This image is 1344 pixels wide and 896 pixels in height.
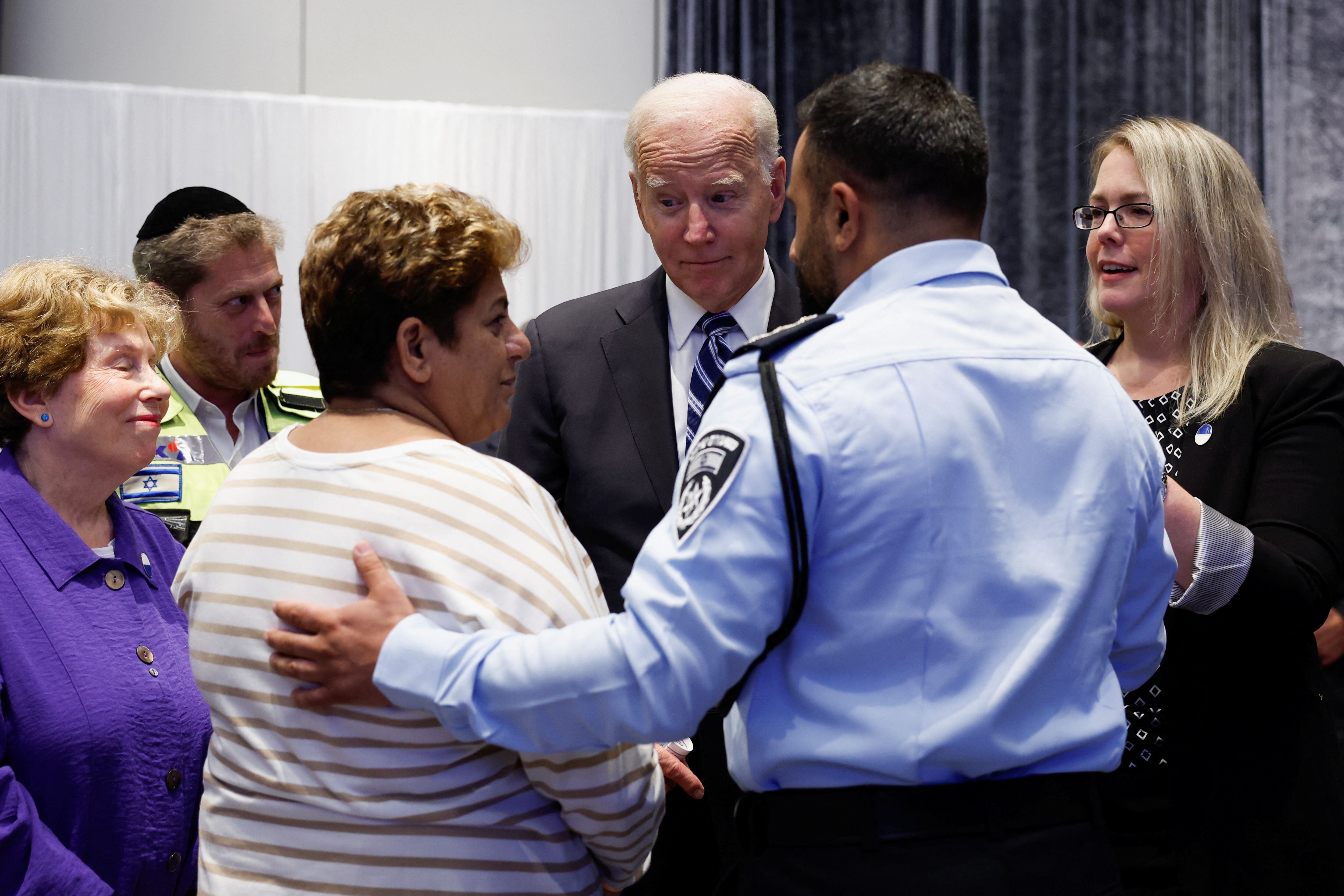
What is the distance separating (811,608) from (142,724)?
1005 mm

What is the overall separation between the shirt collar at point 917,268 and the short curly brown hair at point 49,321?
1.21 m

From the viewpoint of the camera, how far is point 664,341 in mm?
2221

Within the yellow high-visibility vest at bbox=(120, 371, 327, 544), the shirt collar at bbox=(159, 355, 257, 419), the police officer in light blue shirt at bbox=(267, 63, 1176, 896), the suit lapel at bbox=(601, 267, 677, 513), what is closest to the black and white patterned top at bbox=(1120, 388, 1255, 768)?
the police officer in light blue shirt at bbox=(267, 63, 1176, 896)

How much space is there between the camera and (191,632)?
52.6 inches

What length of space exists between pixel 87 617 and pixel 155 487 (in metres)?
0.78

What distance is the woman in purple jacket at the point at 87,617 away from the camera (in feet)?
5.26

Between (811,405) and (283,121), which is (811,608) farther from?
(283,121)

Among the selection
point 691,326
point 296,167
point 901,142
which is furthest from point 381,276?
point 296,167

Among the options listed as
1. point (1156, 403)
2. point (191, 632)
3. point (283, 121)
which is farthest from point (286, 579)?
point (283, 121)

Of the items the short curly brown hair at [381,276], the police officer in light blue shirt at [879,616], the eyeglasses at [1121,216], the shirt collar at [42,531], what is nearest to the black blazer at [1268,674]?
the eyeglasses at [1121,216]

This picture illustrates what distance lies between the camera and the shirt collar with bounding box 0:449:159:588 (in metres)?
1.73

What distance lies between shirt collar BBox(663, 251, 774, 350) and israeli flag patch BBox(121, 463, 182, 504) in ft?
3.42

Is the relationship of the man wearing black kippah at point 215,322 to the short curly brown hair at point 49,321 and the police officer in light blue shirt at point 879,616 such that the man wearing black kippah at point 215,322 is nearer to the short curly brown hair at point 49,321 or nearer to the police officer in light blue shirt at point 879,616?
the short curly brown hair at point 49,321

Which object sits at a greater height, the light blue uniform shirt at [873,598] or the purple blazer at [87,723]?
the light blue uniform shirt at [873,598]
